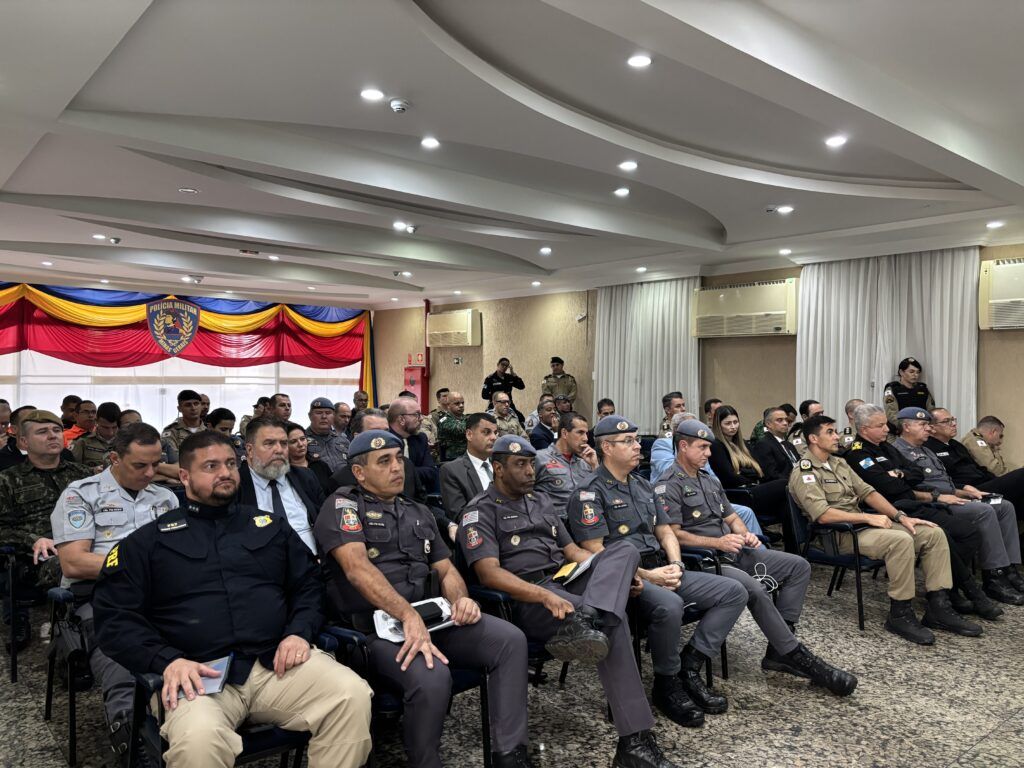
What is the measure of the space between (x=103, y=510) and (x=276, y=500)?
67 cm

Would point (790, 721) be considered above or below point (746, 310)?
below

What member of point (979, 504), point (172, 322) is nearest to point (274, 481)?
point (979, 504)

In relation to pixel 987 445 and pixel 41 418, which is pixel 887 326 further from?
pixel 41 418

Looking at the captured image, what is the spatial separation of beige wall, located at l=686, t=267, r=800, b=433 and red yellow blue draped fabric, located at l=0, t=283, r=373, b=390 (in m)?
7.23

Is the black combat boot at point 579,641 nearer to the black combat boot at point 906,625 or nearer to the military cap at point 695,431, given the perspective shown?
the military cap at point 695,431

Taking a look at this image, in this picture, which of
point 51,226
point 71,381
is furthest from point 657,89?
point 71,381

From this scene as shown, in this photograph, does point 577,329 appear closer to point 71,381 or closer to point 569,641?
point 71,381

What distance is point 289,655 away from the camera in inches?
86.8

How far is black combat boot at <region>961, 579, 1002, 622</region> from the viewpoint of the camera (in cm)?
430

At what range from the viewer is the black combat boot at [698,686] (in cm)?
305

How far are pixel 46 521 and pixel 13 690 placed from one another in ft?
2.54

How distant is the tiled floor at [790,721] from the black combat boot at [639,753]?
12 centimetres

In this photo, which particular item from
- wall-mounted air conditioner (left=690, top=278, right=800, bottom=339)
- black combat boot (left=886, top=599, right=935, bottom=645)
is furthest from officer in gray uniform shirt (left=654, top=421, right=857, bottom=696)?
wall-mounted air conditioner (left=690, top=278, right=800, bottom=339)

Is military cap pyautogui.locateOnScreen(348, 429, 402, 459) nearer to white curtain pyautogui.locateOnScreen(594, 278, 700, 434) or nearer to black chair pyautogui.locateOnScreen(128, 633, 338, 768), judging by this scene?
black chair pyautogui.locateOnScreen(128, 633, 338, 768)
